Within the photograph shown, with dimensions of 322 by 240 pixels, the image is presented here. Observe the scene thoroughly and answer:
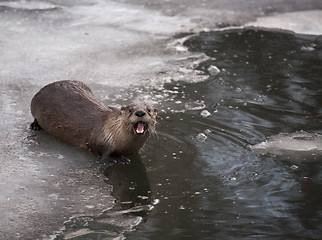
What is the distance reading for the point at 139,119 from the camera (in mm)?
3930

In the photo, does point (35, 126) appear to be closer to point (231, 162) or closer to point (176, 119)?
point (176, 119)

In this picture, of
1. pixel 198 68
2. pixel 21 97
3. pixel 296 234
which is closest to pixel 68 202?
pixel 296 234

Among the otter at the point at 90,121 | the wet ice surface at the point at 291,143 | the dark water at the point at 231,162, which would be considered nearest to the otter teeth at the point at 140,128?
the otter at the point at 90,121

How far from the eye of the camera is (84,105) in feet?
14.6

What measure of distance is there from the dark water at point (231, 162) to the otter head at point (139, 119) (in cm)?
25

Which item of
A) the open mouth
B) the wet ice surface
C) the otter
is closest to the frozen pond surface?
the wet ice surface

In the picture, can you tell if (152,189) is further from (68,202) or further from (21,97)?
(21,97)

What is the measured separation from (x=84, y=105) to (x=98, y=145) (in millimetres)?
360

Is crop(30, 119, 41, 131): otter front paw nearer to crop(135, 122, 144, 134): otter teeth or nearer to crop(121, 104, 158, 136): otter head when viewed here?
crop(121, 104, 158, 136): otter head

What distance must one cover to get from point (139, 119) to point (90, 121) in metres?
0.55

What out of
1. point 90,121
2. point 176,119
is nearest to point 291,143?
point 176,119

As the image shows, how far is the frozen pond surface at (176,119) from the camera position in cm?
340

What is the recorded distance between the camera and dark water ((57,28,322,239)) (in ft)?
11.0

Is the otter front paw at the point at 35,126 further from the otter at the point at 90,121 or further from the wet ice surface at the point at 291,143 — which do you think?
the wet ice surface at the point at 291,143
